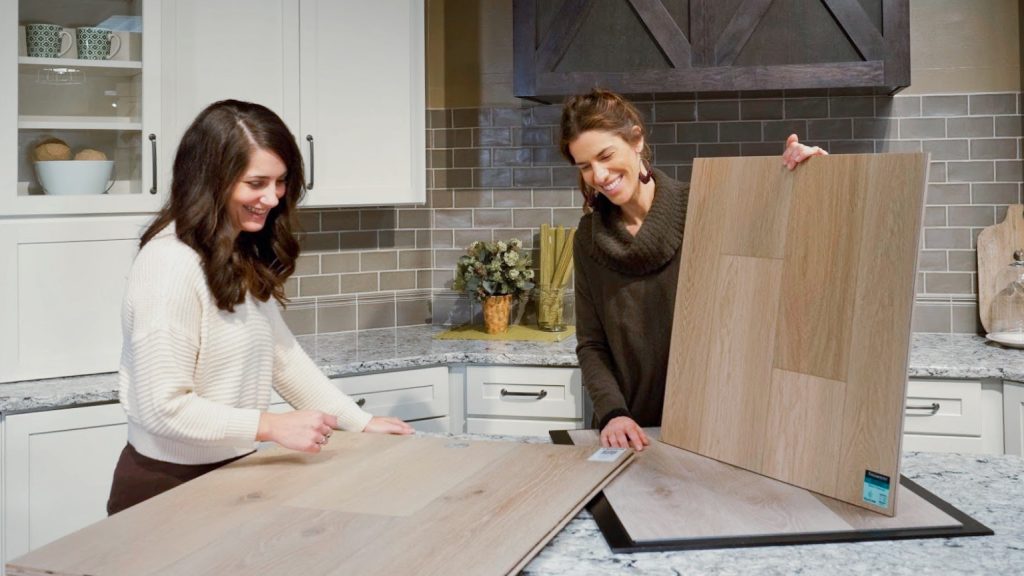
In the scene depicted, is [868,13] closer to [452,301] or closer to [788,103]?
[788,103]

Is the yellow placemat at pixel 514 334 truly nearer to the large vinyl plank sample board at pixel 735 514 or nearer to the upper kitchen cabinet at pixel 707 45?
the upper kitchen cabinet at pixel 707 45

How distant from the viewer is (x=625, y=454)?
1.74 m

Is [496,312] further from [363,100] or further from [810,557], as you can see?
[810,557]

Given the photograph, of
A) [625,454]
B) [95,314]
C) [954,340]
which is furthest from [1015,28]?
[95,314]

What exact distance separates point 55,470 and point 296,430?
54.5 inches

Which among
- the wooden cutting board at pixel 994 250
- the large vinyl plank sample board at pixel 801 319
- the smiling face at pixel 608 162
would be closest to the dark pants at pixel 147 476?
the large vinyl plank sample board at pixel 801 319

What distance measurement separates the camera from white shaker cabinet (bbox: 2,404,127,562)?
8.59 feet

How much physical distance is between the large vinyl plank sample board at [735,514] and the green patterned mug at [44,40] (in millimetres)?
2151

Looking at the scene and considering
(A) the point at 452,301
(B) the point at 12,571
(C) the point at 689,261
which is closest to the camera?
(B) the point at 12,571

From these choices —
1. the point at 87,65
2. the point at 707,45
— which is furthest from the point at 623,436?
the point at 87,65

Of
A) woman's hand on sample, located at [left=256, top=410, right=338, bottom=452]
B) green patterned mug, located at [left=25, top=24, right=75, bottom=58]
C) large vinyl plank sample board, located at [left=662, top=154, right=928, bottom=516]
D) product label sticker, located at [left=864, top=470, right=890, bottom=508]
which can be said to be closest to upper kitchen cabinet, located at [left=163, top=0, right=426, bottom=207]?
green patterned mug, located at [left=25, top=24, right=75, bottom=58]

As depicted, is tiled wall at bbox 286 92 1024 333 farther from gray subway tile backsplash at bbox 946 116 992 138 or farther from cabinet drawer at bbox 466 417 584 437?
cabinet drawer at bbox 466 417 584 437

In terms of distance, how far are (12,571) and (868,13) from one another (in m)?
2.83

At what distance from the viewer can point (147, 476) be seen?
5.85 ft
